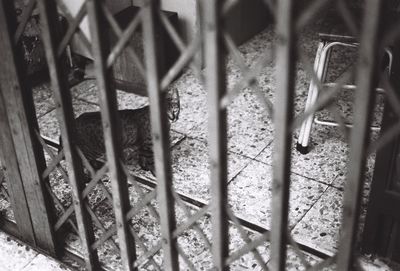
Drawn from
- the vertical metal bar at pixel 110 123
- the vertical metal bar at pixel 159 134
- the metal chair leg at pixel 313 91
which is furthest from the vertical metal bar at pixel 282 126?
the metal chair leg at pixel 313 91

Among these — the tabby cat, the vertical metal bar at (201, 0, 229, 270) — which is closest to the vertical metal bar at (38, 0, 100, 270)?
the vertical metal bar at (201, 0, 229, 270)

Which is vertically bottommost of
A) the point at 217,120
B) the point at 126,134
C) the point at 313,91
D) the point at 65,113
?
the point at 126,134

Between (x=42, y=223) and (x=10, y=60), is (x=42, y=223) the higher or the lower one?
the lower one

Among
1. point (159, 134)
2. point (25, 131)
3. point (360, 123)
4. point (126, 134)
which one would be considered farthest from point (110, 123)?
point (126, 134)

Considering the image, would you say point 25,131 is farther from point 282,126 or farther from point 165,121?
point 282,126

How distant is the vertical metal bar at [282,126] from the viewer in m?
1.67

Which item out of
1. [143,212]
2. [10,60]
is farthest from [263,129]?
[10,60]

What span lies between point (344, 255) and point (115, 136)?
1084mm

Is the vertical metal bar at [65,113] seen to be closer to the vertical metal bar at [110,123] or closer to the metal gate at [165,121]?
the metal gate at [165,121]

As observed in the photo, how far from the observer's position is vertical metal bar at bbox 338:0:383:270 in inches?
60.6

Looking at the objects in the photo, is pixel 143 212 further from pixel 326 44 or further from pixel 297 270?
pixel 326 44

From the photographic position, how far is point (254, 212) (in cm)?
359

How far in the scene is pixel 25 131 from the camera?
9.25 ft

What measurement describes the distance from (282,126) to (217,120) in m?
0.26
